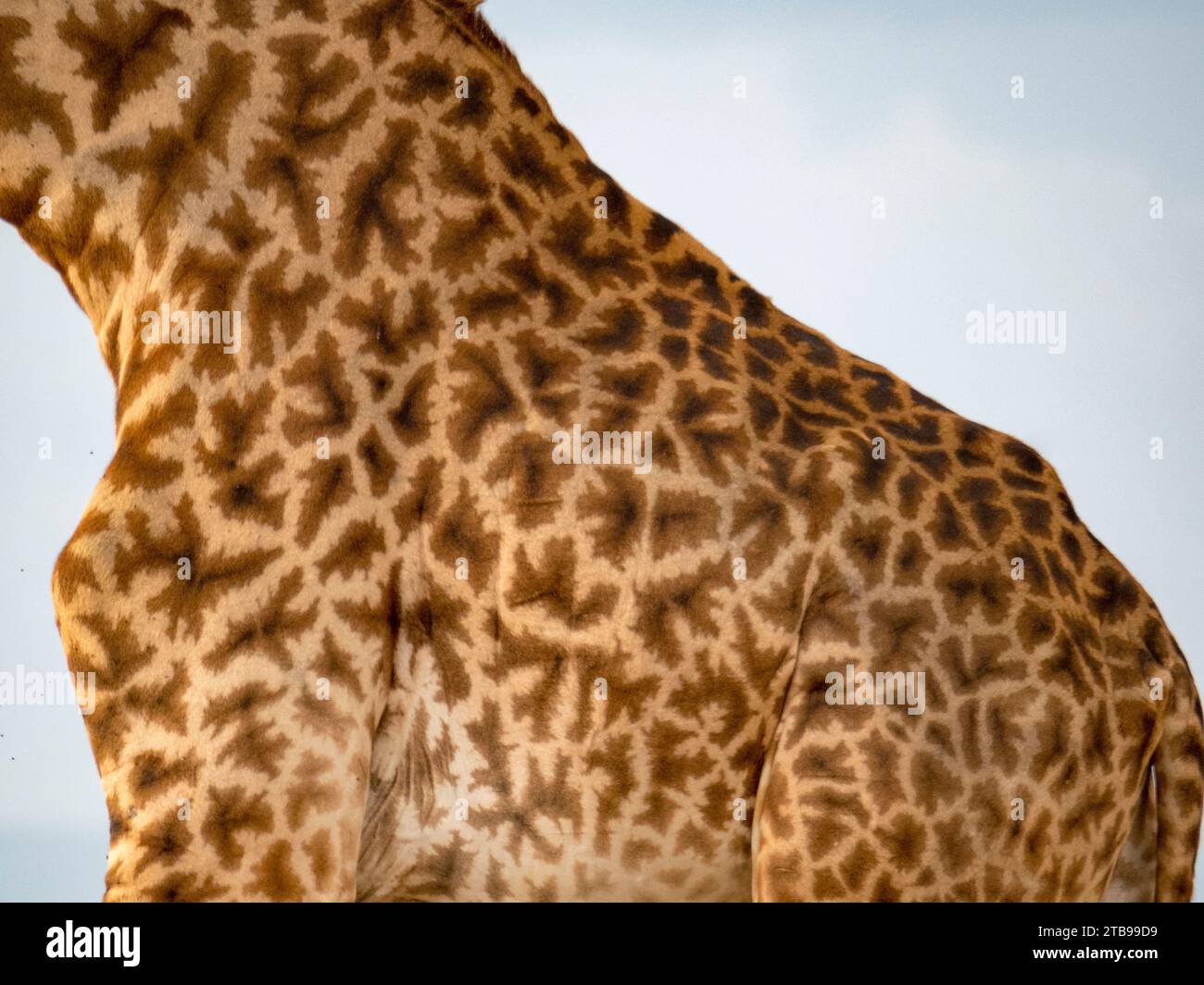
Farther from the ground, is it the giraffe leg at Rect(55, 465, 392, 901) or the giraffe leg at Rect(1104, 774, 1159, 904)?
the giraffe leg at Rect(55, 465, 392, 901)

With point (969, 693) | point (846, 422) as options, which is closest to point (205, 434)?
point (846, 422)

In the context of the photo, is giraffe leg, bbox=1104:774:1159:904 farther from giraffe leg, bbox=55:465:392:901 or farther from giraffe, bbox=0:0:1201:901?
giraffe leg, bbox=55:465:392:901

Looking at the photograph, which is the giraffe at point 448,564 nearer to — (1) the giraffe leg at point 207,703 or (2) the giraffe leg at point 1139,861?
(1) the giraffe leg at point 207,703

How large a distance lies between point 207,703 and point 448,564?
0.42 metres

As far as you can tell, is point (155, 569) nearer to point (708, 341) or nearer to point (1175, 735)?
point (708, 341)

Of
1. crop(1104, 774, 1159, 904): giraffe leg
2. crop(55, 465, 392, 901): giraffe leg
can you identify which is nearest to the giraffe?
crop(55, 465, 392, 901): giraffe leg

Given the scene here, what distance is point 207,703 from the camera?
2.42m

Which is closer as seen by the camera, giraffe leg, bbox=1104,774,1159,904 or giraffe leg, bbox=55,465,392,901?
giraffe leg, bbox=55,465,392,901

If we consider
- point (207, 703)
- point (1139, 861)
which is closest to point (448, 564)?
point (207, 703)

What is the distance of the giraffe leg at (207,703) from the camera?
7.89ft

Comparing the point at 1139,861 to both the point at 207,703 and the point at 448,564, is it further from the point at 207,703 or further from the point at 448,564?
the point at 207,703

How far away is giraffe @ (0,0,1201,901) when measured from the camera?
244cm

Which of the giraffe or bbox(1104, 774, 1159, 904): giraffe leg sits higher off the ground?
the giraffe

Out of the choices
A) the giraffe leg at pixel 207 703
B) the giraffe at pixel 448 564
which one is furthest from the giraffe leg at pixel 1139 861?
the giraffe leg at pixel 207 703
